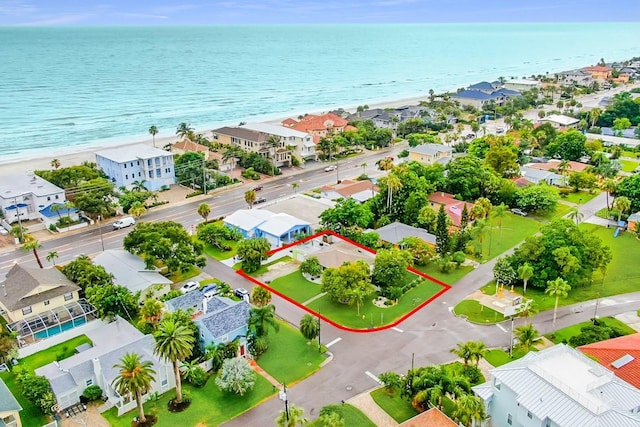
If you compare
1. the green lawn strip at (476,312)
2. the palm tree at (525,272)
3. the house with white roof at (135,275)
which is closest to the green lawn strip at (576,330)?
the green lawn strip at (476,312)

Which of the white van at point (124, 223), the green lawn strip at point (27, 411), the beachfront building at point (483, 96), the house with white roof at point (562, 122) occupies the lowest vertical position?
the green lawn strip at point (27, 411)

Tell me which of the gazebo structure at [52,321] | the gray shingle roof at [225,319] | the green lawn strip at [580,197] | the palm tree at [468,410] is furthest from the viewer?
the green lawn strip at [580,197]

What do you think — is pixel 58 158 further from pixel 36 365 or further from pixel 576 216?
pixel 576 216

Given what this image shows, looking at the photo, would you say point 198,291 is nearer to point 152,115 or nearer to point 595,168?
point 595,168

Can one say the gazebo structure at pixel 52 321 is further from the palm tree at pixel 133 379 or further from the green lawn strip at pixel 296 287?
the green lawn strip at pixel 296 287

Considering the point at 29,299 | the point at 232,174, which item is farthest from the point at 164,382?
the point at 232,174

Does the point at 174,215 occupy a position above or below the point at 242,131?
below

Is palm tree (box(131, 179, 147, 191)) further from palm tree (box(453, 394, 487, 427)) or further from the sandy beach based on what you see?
palm tree (box(453, 394, 487, 427))
